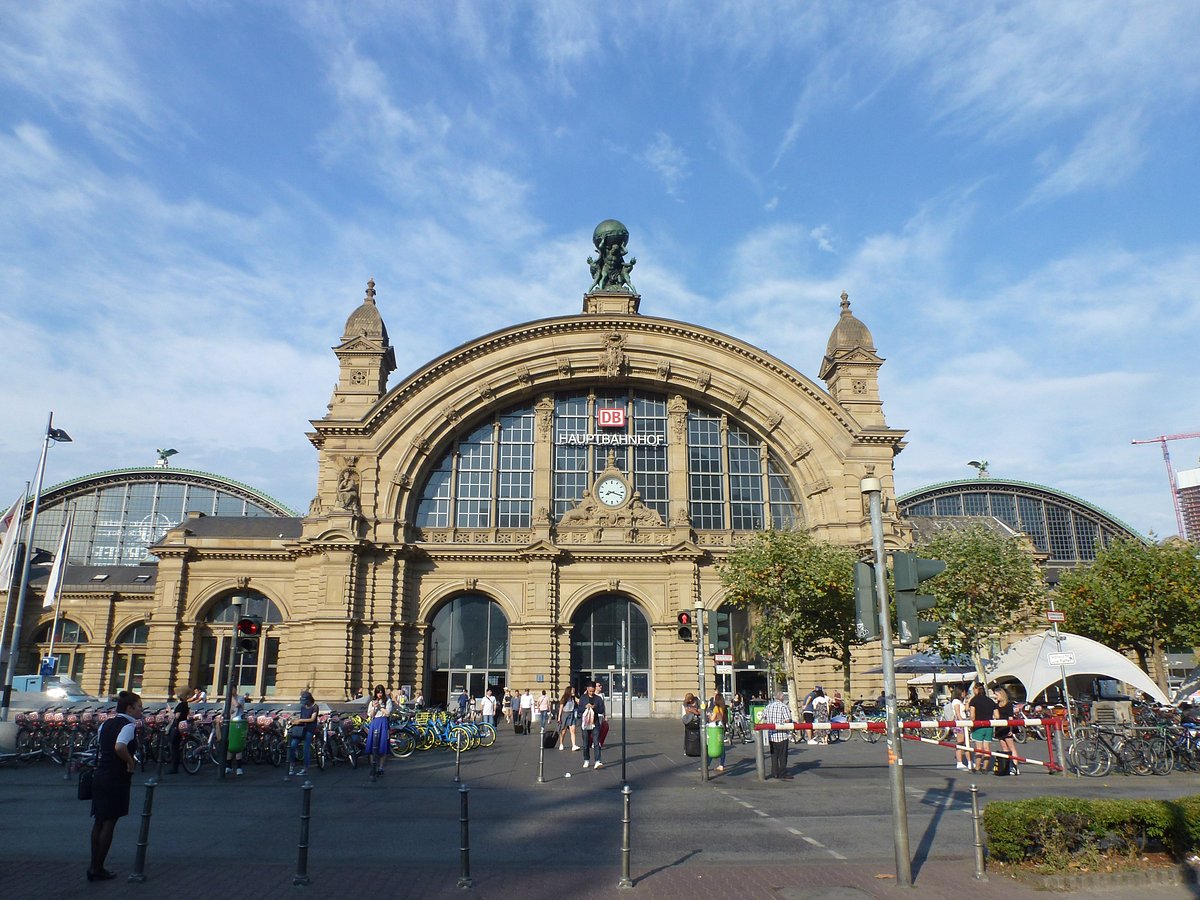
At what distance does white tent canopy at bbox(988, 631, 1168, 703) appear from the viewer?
26797 mm

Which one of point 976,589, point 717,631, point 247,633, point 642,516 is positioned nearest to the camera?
point 717,631

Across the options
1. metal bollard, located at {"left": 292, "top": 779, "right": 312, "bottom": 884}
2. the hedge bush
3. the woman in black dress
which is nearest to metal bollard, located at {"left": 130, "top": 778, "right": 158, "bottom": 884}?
the woman in black dress

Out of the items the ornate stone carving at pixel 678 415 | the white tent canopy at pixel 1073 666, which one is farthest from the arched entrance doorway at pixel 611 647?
the white tent canopy at pixel 1073 666

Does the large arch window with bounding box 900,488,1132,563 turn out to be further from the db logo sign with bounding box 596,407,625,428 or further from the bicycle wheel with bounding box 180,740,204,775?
the bicycle wheel with bounding box 180,740,204,775

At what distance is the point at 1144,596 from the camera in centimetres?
3469

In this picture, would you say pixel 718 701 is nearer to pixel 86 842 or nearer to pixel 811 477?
pixel 86 842

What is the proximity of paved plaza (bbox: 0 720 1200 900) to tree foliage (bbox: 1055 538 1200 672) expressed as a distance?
16.6 metres

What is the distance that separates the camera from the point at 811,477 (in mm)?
44531

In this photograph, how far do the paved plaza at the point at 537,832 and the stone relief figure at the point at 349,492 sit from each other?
20011 mm

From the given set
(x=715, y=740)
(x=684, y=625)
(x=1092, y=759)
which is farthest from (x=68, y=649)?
(x=1092, y=759)

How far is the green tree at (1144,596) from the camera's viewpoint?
34094 mm

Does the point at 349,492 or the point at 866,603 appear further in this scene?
the point at 349,492

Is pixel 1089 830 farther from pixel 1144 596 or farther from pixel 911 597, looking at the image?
pixel 1144 596

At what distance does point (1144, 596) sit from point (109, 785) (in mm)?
37141
